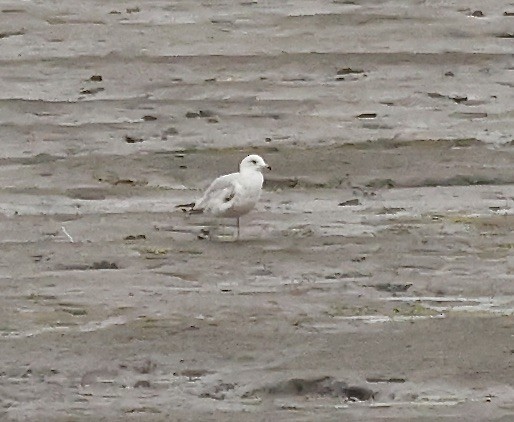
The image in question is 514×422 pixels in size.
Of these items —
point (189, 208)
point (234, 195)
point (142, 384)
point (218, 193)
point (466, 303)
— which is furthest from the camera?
point (189, 208)

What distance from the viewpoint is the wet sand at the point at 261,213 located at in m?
6.48

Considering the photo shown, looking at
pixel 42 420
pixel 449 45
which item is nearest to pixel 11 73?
pixel 449 45

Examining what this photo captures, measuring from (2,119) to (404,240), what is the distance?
2.84 m

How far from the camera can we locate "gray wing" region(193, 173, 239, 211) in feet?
27.7

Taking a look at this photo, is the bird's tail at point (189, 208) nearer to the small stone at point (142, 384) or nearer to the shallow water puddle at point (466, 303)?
the shallow water puddle at point (466, 303)

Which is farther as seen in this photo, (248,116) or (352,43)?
(352,43)

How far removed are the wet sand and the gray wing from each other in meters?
0.13

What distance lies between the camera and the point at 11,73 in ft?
34.2

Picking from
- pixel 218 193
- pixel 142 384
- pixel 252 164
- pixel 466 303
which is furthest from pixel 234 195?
pixel 142 384

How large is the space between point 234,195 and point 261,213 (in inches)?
12.7

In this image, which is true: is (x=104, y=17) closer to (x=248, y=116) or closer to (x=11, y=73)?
(x=11, y=73)

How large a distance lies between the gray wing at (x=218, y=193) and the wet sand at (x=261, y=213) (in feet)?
0.42

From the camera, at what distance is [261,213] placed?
866 centimetres

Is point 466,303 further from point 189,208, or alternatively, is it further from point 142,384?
point 189,208
